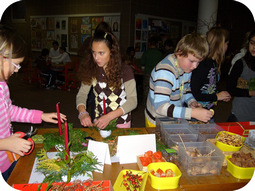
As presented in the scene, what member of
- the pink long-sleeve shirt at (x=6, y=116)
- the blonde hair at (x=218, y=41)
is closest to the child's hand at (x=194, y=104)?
the blonde hair at (x=218, y=41)

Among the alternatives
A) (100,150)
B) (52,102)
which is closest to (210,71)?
(100,150)

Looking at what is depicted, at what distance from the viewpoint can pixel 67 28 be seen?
7789mm

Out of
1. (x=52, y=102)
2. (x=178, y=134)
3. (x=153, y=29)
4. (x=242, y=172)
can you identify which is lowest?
(x=52, y=102)

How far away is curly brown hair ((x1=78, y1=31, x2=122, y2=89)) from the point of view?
5.76 feet

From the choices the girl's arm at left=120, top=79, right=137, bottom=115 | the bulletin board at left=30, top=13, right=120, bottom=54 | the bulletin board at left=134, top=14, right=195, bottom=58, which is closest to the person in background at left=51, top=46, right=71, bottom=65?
the bulletin board at left=30, top=13, right=120, bottom=54

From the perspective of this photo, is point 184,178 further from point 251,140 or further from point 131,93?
point 131,93

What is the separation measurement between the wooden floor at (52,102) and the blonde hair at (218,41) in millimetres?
2342

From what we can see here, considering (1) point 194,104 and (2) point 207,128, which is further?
(1) point 194,104

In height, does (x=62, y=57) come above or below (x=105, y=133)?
above

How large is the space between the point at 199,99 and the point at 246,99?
60 cm

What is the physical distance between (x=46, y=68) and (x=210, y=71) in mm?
5531

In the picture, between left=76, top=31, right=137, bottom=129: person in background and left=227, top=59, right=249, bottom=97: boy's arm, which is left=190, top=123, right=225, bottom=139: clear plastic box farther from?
left=227, top=59, right=249, bottom=97: boy's arm

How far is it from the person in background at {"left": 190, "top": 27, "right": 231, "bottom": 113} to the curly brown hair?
733mm

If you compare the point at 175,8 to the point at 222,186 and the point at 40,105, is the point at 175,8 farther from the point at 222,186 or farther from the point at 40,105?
the point at 222,186
